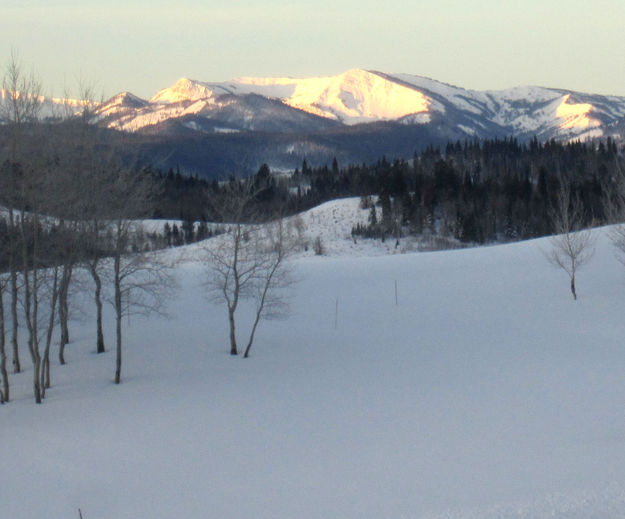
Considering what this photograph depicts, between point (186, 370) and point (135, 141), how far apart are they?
8119 millimetres

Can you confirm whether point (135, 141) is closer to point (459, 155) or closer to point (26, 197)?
point (26, 197)

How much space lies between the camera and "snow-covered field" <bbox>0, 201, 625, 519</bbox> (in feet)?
43.7

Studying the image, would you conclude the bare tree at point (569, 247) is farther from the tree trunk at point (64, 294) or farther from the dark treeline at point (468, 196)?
the tree trunk at point (64, 294)

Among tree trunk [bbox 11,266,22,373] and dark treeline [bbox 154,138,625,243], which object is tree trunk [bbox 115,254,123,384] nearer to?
tree trunk [bbox 11,266,22,373]

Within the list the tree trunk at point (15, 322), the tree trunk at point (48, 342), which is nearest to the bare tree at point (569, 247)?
the tree trunk at point (48, 342)

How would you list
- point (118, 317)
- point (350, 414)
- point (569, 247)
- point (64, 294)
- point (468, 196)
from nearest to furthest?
point (350, 414) → point (64, 294) → point (118, 317) → point (569, 247) → point (468, 196)

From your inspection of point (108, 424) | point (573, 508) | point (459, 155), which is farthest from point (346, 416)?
point (459, 155)

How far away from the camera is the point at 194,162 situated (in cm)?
19350

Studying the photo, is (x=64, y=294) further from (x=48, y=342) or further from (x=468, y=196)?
(x=468, y=196)

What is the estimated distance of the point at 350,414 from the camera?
64.0ft

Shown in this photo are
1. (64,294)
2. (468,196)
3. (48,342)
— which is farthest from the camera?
(468,196)

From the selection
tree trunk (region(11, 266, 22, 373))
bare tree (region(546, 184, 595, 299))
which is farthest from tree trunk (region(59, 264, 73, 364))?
bare tree (region(546, 184, 595, 299))

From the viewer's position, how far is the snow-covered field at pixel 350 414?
1333 centimetres

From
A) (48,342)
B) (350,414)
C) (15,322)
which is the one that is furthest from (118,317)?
(350,414)
